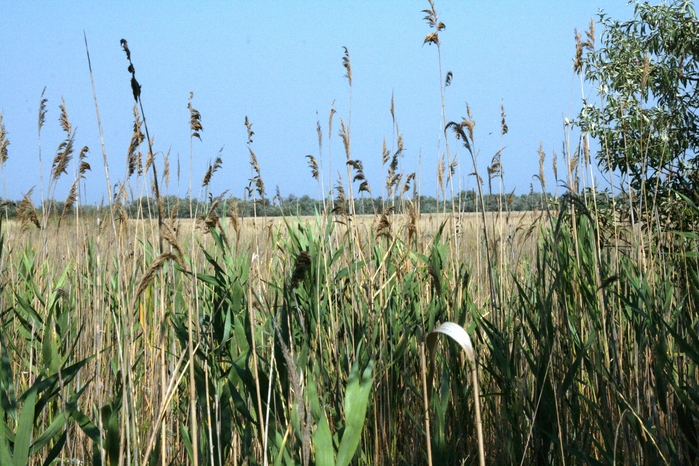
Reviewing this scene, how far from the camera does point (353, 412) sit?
122 centimetres

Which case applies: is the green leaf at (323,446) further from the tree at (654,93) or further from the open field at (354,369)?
the tree at (654,93)

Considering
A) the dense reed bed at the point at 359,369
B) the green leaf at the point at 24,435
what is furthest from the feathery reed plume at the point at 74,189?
the green leaf at the point at 24,435

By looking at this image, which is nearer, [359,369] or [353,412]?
[353,412]

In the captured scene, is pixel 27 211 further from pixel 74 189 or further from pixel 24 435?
pixel 24 435

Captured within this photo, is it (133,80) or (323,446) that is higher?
(133,80)

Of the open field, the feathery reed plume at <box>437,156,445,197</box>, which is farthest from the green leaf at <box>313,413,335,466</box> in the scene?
the feathery reed plume at <box>437,156,445,197</box>

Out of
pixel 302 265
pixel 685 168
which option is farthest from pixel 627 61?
pixel 302 265

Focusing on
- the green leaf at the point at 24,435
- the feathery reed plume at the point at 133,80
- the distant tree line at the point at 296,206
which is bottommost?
the green leaf at the point at 24,435

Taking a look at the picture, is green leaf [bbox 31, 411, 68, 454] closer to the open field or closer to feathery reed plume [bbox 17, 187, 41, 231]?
the open field

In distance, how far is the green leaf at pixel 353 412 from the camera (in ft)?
3.99

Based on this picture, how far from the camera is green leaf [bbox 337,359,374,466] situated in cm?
122

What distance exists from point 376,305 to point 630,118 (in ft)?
7.97

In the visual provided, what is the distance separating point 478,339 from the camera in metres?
2.34

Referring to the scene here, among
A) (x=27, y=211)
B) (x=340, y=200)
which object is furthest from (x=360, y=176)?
(x=27, y=211)
